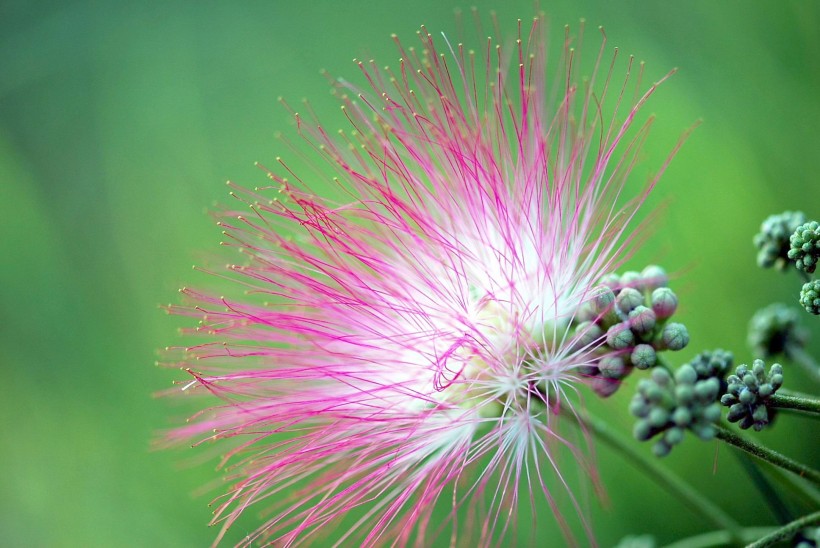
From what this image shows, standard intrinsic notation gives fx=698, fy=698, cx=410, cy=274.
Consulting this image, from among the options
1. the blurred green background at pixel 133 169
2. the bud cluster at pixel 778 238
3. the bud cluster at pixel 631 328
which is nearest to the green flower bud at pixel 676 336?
the bud cluster at pixel 631 328

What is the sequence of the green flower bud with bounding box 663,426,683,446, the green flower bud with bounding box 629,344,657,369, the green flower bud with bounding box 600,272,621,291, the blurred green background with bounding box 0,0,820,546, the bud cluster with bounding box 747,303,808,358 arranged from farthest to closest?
the blurred green background with bounding box 0,0,820,546 < the bud cluster with bounding box 747,303,808,358 < the green flower bud with bounding box 600,272,621,291 < the green flower bud with bounding box 629,344,657,369 < the green flower bud with bounding box 663,426,683,446

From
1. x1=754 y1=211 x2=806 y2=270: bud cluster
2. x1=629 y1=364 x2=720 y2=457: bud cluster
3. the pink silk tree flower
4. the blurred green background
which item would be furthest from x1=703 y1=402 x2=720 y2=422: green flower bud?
the blurred green background

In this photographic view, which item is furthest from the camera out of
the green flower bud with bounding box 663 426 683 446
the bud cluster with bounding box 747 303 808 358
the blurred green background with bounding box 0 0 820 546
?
the blurred green background with bounding box 0 0 820 546

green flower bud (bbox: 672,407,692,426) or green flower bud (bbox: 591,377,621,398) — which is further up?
green flower bud (bbox: 591,377,621,398)

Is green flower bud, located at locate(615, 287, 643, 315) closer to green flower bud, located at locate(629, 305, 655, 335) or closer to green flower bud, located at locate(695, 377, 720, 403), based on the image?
green flower bud, located at locate(629, 305, 655, 335)

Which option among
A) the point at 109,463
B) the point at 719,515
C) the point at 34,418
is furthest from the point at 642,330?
the point at 34,418

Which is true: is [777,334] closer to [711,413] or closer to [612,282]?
[612,282]

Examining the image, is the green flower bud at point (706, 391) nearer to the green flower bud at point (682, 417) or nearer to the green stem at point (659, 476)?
the green flower bud at point (682, 417)

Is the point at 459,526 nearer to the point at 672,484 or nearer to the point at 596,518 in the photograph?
the point at 596,518
